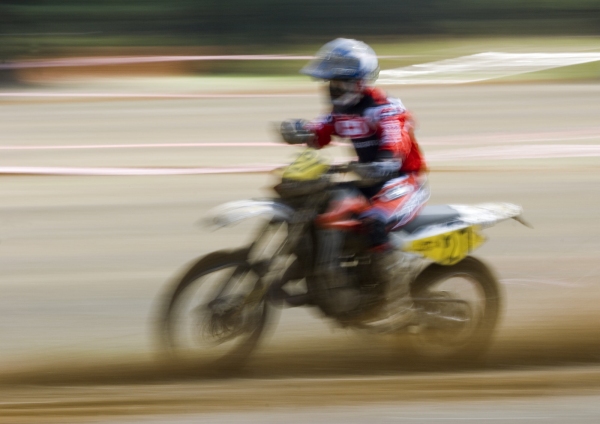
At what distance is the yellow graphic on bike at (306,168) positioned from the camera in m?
4.59

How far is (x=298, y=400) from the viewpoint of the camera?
14.3 feet

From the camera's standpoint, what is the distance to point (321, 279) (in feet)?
15.5

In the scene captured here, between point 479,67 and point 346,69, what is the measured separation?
615 inches

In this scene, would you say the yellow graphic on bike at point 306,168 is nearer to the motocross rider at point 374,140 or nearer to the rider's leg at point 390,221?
the motocross rider at point 374,140

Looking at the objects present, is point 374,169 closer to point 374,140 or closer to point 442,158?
point 374,140

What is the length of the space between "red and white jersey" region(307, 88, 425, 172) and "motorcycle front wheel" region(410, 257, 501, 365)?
58 cm

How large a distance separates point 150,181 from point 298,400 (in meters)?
5.70

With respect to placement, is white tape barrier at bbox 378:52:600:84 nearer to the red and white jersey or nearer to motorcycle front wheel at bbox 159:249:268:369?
the red and white jersey

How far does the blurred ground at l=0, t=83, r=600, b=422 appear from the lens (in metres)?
4.45

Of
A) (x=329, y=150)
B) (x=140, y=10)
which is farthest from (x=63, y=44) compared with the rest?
(x=329, y=150)

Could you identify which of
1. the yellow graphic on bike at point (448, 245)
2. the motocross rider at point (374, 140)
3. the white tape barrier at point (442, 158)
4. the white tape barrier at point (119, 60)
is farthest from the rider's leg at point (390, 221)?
the white tape barrier at point (119, 60)

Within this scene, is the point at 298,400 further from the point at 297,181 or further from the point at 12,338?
the point at 12,338

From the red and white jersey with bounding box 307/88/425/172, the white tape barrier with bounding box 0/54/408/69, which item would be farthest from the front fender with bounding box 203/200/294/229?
the white tape barrier with bounding box 0/54/408/69

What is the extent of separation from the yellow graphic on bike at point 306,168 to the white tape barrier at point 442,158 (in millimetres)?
5462
